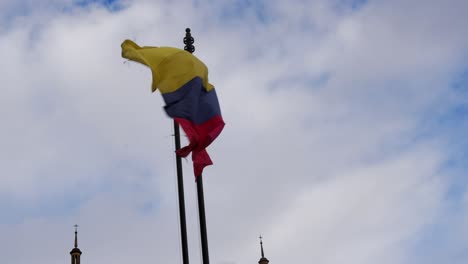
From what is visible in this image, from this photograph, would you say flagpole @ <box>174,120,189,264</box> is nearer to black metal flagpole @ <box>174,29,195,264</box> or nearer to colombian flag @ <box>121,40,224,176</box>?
black metal flagpole @ <box>174,29,195,264</box>

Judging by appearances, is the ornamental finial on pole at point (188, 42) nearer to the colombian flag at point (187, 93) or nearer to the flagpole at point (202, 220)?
the colombian flag at point (187, 93)

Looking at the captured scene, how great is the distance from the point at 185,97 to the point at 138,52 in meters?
2.28

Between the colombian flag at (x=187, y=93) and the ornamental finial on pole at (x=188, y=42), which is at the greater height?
the ornamental finial on pole at (x=188, y=42)

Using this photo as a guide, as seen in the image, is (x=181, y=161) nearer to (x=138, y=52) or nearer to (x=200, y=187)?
(x=200, y=187)

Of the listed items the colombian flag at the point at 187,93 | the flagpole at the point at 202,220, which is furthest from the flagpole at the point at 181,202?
the flagpole at the point at 202,220

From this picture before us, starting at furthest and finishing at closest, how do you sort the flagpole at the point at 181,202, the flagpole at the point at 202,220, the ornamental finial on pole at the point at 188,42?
1. the ornamental finial on pole at the point at 188,42
2. the flagpole at the point at 181,202
3. the flagpole at the point at 202,220

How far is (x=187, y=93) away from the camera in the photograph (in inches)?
843

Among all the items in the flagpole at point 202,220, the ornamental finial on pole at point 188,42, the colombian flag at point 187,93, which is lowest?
the flagpole at point 202,220

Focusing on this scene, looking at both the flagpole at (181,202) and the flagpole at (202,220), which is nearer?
the flagpole at (202,220)

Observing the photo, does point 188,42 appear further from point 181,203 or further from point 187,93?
point 181,203

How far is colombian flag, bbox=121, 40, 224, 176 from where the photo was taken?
2122 cm

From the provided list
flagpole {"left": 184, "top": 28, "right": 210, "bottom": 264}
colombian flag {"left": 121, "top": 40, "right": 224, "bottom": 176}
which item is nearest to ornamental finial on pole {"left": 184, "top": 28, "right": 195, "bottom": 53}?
colombian flag {"left": 121, "top": 40, "right": 224, "bottom": 176}

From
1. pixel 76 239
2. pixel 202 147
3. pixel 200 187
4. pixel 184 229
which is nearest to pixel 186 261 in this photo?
pixel 184 229

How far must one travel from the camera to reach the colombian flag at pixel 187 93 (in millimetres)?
21219
